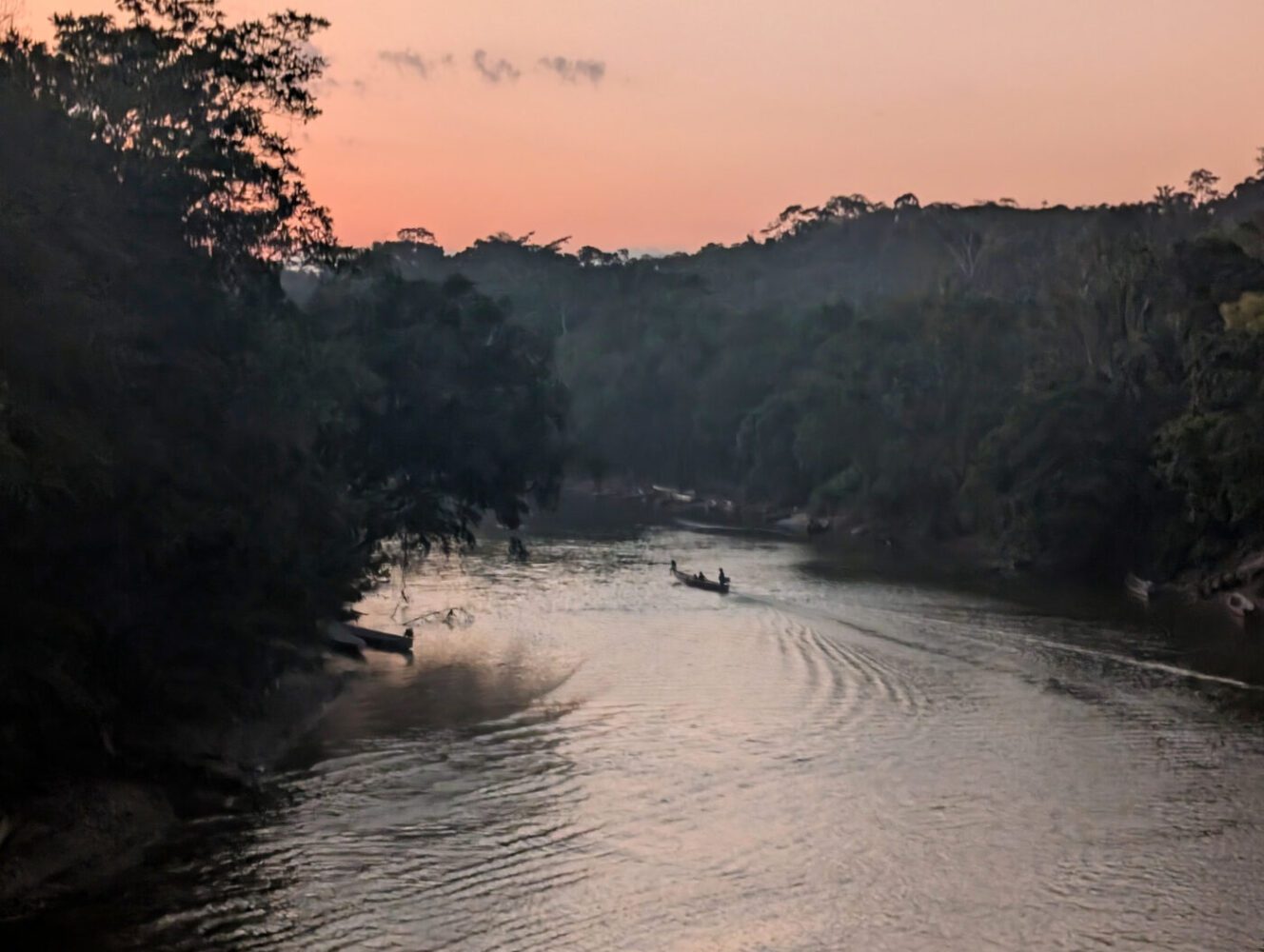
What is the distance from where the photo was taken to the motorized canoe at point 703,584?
159 feet

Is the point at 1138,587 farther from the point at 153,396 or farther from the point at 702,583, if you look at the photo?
the point at 153,396

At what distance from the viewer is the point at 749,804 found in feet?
80.0

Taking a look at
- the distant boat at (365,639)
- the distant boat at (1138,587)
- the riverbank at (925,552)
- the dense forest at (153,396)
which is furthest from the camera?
the distant boat at (1138,587)

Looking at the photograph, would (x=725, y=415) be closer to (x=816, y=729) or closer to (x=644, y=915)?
(x=816, y=729)

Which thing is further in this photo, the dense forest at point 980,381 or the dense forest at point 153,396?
the dense forest at point 980,381

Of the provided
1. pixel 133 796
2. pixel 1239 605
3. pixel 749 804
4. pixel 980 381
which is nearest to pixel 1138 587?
pixel 1239 605

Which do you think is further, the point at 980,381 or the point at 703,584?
the point at 980,381

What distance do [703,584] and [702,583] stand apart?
7 centimetres

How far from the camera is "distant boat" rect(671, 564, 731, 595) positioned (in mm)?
48344

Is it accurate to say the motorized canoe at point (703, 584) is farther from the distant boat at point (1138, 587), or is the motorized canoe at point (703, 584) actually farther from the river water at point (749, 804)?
the distant boat at point (1138, 587)

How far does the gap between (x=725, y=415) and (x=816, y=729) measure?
67.1m

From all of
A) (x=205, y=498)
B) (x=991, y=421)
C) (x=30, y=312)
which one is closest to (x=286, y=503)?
(x=205, y=498)

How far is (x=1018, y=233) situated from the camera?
115m

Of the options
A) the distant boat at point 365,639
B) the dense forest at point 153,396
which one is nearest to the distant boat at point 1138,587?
the distant boat at point 365,639
